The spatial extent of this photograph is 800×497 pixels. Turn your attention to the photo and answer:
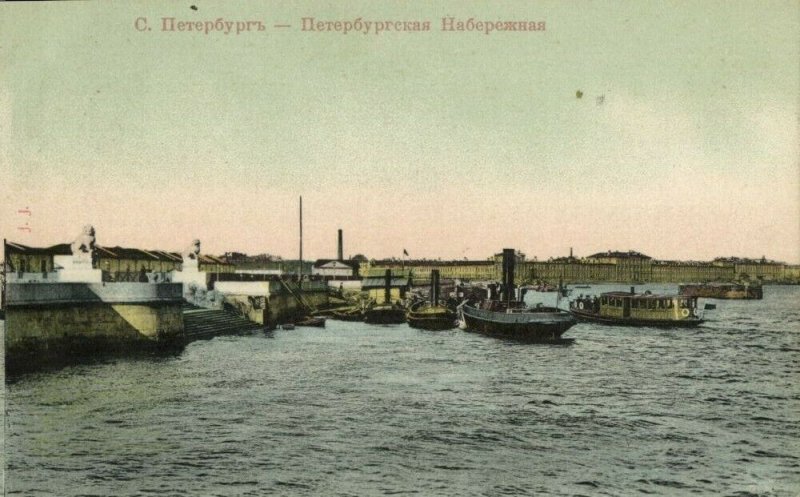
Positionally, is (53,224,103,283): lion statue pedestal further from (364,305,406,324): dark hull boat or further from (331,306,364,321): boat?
(331,306,364,321): boat

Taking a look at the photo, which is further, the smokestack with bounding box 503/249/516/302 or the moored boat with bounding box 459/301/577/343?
the moored boat with bounding box 459/301/577/343

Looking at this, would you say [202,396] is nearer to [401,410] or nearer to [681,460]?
[401,410]

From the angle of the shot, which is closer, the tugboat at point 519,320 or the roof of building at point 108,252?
the roof of building at point 108,252

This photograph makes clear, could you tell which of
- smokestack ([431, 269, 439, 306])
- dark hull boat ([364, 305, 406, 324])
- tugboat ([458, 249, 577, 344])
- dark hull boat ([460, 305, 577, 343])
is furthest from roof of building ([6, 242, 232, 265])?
smokestack ([431, 269, 439, 306])

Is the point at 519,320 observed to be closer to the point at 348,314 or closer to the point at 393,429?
the point at 348,314

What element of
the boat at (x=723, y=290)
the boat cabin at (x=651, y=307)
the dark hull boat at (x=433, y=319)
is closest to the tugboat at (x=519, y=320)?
the dark hull boat at (x=433, y=319)

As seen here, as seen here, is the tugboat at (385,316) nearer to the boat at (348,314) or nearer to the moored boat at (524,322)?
the boat at (348,314)

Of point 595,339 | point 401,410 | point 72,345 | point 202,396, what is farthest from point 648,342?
point 72,345

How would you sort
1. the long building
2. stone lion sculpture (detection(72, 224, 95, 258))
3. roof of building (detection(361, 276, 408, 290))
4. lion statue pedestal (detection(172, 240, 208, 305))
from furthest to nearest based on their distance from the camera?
roof of building (detection(361, 276, 408, 290)), the long building, lion statue pedestal (detection(172, 240, 208, 305)), stone lion sculpture (detection(72, 224, 95, 258))
